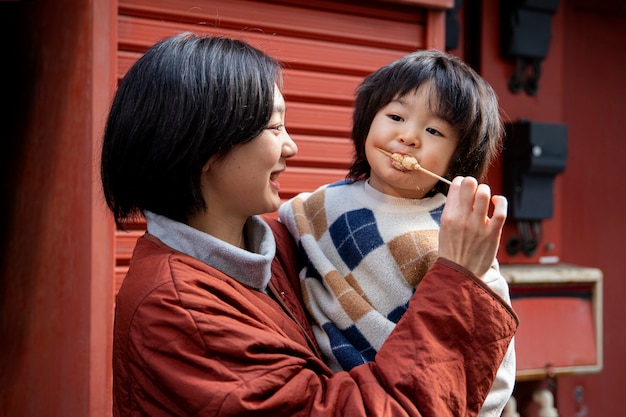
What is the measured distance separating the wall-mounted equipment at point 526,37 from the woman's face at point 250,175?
281 cm

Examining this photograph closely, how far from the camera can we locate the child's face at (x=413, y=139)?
1893 mm

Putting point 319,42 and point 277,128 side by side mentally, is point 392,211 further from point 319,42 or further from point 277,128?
point 319,42

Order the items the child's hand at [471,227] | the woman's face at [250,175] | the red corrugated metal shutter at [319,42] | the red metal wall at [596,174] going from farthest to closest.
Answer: the red metal wall at [596,174], the red corrugated metal shutter at [319,42], the woman's face at [250,175], the child's hand at [471,227]

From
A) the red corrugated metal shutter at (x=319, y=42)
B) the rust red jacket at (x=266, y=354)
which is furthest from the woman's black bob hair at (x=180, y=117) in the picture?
the red corrugated metal shutter at (x=319, y=42)

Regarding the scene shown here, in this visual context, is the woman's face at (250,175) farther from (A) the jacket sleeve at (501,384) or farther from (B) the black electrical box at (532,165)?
(B) the black electrical box at (532,165)

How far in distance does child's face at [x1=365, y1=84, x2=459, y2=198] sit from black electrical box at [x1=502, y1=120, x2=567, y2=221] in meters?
2.41

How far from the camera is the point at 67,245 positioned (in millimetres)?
2791

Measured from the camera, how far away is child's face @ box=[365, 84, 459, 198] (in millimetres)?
1893

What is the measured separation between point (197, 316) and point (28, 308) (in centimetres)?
182

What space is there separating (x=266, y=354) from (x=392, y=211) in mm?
581

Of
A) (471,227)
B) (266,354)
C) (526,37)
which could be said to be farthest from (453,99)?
(526,37)

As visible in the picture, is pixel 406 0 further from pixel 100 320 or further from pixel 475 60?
pixel 100 320

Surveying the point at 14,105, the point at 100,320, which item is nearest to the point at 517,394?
the point at 100,320

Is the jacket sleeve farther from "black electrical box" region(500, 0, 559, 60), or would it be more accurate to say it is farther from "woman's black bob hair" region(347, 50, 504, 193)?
"black electrical box" region(500, 0, 559, 60)
